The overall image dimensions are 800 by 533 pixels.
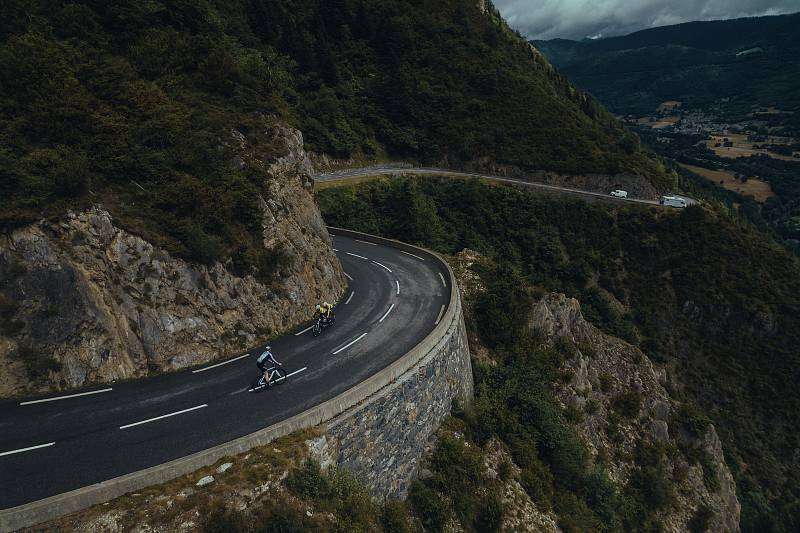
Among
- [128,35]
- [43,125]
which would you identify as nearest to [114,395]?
[43,125]

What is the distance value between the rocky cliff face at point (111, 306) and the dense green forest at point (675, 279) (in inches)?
743

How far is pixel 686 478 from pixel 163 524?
30684 mm

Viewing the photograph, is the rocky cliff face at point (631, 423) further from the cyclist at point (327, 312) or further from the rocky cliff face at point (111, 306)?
the rocky cliff face at point (111, 306)

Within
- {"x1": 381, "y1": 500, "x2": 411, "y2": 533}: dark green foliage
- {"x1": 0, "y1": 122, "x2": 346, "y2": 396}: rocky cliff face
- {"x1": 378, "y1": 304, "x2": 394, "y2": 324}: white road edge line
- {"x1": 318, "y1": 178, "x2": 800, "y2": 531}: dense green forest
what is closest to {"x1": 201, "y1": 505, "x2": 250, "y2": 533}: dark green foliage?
{"x1": 381, "y1": 500, "x2": 411, "y2": 533}: dark green foliage

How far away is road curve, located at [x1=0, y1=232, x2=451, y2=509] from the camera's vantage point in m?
11.1

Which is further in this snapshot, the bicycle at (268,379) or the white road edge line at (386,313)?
the white road edge line at (386,313)

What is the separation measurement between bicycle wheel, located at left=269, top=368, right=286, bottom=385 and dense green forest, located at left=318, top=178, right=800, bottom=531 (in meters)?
19.1

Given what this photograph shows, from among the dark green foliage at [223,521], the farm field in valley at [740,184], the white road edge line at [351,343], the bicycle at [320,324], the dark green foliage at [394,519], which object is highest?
the dark green foliage at [223,521]

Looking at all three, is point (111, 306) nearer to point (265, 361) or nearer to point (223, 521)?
point (265, 361)

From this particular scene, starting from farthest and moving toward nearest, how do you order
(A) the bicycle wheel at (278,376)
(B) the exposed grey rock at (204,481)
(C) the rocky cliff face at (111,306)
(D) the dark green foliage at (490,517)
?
(D) the dark green foliage at (490,517) → (A) the bicycle wheel at (278,376) → (C) the rocky cliff face at (111,306) → (B) the exposed grey rock at (204,481)

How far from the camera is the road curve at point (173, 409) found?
11.1 metres

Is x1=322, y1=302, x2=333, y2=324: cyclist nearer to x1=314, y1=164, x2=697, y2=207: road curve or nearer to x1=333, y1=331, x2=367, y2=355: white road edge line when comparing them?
x1=333, y1=331, x2=367, y2=355: white road edge line

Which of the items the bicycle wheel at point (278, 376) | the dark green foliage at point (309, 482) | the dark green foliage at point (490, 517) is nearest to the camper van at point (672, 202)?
the dark green foliage at point (490, 517)

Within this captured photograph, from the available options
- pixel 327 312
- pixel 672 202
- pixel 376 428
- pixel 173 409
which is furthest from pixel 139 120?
pixel 672 202
